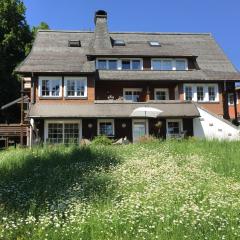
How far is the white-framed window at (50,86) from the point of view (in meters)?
34.3

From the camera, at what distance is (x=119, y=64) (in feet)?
123

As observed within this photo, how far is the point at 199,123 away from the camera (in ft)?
112

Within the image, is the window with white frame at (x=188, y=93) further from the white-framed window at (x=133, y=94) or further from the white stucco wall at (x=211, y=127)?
the white-framed window at (x=133, y=94)

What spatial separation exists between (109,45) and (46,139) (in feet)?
34.9

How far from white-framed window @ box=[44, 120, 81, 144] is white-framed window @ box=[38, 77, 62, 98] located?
229 cm

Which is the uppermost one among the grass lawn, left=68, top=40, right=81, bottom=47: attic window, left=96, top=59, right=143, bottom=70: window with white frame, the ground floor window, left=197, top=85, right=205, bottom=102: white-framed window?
left=68, top=40, right=81, bottom=47: attic window

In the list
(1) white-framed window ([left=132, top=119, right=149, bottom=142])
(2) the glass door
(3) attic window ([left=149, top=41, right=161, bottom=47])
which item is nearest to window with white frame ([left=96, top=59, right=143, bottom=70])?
(3) attic window ([left=149, top=41, right=161, bottom=47])

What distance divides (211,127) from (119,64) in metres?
9.23

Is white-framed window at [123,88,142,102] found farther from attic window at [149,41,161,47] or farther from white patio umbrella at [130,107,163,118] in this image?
white patio umbrella at [130,107,163,118]

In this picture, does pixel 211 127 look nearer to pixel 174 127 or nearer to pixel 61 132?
pixel 174 127

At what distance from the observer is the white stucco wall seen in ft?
109

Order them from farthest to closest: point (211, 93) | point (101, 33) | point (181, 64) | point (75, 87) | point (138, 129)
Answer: point (101, 33) < point (181, 64) < point (211, 93) < point (75, 87) < point (138, 129)

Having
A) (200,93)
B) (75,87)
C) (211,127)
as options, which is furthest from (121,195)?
(200,93)

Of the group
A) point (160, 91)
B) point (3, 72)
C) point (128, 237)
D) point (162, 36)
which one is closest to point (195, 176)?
point (128, 237)
